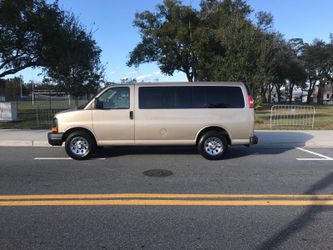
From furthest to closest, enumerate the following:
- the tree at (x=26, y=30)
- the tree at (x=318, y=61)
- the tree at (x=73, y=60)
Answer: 1. the tree at (x=318, y=61)
2. the tree at (x=73, y=60)
3. the tree at (x=26, y=30)

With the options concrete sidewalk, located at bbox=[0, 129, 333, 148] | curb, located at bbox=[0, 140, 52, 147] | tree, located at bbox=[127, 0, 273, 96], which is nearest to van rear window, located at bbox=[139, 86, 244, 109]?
concrete sidewalk, located at bbox=[0, 129, 333, 148]

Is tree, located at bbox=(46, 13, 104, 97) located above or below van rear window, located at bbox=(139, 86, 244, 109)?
above

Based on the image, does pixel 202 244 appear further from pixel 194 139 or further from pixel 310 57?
pixel 310 57

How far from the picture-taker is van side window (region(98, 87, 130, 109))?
360 inches

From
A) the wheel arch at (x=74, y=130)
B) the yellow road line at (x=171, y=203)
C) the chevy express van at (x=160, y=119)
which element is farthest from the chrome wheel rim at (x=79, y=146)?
the yellow road line at (x=171, y=203)

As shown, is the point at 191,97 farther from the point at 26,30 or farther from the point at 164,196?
the point at 26,30

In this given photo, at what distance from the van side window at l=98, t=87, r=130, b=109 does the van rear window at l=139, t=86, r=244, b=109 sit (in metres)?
0.37

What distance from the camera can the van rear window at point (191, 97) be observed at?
30.2 ft

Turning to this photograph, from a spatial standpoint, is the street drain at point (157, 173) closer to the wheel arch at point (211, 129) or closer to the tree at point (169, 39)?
the wheel arch at point (211, 129)

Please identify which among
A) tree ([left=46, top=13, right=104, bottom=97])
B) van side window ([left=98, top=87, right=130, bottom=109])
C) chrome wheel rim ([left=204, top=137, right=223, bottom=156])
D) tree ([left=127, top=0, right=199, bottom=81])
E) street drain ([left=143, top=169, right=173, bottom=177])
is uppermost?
tree ([left=127, top=0, right=199, bottom=81])

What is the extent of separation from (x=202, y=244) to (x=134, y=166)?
174 inches

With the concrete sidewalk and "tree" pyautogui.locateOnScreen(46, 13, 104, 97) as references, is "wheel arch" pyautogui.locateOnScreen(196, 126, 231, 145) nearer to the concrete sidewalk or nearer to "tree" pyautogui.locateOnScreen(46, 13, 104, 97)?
the concrete sidewalk

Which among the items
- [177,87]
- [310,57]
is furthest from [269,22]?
[177,87]

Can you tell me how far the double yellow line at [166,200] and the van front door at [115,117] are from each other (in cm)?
335
